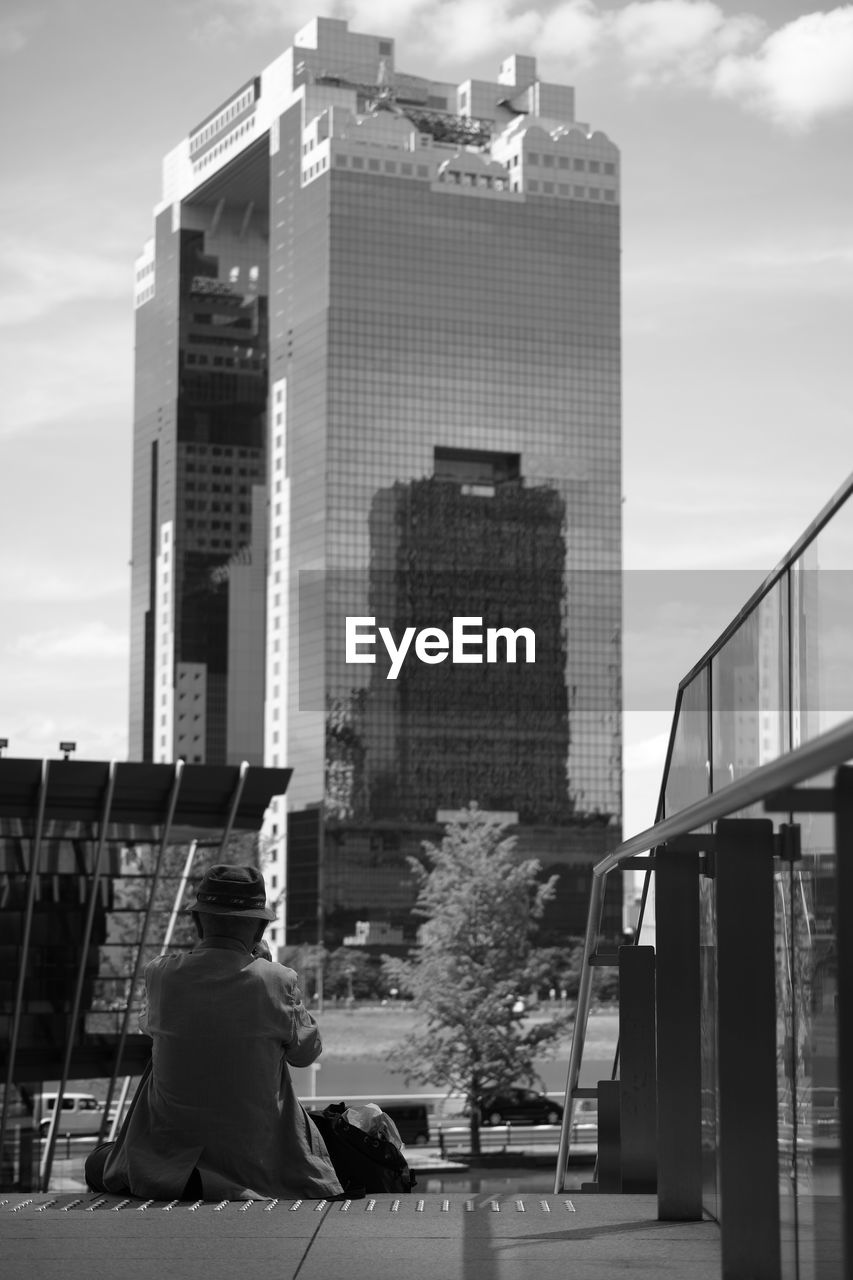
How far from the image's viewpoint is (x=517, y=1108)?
5100 cm

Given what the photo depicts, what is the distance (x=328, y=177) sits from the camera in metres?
134

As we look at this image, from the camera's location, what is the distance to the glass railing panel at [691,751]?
5461mm

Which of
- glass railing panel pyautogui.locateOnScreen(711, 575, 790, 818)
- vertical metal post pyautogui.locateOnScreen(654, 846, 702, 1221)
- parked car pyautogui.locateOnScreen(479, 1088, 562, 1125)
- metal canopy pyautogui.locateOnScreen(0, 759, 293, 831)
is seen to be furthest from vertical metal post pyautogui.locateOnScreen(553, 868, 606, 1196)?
parked car pyautogui.locateOnScreen(479, 1088, 562, 1125)

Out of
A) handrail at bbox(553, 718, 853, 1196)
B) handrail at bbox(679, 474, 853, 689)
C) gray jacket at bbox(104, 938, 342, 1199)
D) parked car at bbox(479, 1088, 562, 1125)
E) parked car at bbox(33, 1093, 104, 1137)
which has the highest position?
handrail at bbox(679, 474, 853, 689)

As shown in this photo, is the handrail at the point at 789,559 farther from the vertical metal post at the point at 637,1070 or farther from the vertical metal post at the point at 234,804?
the vertical metal post at the point at 234,804

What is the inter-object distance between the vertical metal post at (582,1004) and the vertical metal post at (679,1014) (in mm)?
1685

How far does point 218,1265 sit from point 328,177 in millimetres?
134769

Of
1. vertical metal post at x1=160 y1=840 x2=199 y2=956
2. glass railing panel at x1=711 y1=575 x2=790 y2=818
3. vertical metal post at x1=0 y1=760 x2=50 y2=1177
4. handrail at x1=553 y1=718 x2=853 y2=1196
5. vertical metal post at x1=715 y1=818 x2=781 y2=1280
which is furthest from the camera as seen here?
vertical metal post at x1=160 y1=840 x2=199 y2=956

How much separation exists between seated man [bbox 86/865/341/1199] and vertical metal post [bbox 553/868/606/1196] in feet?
4.35

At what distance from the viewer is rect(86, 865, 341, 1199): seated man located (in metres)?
5.36

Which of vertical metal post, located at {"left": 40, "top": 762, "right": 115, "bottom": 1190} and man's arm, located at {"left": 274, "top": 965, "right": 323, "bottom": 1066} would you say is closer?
man's arm, located at {"left": 274, "top": 965, "right": 323, "bottom": 1066}

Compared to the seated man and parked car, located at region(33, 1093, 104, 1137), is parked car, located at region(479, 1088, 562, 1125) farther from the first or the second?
the seated man

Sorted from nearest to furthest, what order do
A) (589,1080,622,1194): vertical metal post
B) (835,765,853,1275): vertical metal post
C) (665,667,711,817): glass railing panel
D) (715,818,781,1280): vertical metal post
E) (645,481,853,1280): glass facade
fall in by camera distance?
(835,765,853,1275): vertical metal post → (645,481,853,1280): glass facade → (715,818,781,1280): vertical metal post → (665,667,711,817): glass railing panel → (589,1080,622,1194): vertical metal post

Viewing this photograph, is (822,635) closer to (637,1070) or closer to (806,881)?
(806,881)
